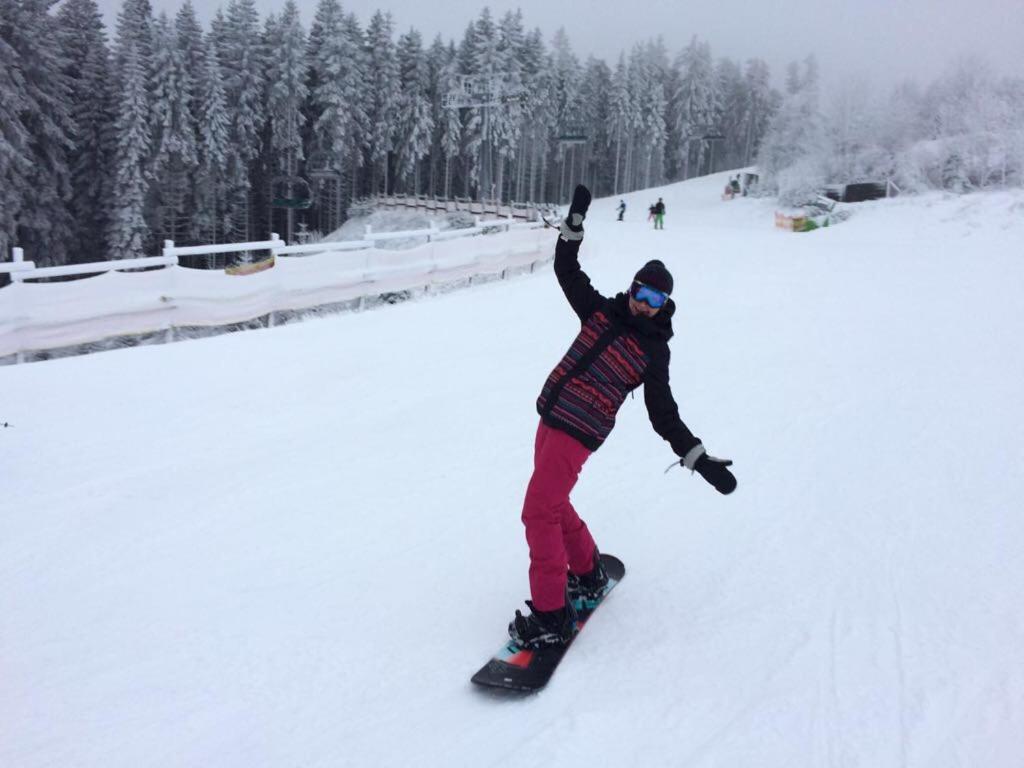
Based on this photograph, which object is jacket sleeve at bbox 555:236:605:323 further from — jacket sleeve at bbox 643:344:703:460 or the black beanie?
jacket sleeve at bbox 643:344:703:460

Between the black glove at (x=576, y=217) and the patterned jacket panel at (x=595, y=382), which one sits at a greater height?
the black glove at (x=576, y=217)

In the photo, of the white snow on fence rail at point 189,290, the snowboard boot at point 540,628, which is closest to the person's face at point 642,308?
the snowboard boot at point 540,628

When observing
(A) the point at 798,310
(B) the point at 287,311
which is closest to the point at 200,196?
(B) the point at 287,311

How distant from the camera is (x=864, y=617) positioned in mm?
4090

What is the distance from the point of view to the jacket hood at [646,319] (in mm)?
3611

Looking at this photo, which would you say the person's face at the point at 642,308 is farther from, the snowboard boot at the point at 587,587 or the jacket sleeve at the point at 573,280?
the snowboard boot at the point at 587,587

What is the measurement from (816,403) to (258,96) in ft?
172

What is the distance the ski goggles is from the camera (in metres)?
3.54

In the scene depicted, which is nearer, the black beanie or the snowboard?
the snowboard

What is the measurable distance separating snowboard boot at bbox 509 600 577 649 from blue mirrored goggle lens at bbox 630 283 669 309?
1474 mm

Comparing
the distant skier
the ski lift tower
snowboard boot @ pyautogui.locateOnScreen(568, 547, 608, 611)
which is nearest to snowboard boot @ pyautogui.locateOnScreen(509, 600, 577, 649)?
the distant skier

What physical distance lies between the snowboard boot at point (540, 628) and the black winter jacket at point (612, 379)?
809mm

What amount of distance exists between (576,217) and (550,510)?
1414mm

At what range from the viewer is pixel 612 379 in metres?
3.61
